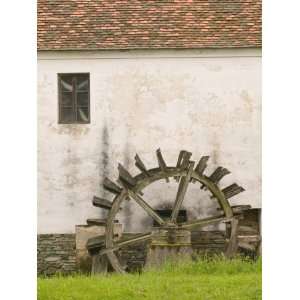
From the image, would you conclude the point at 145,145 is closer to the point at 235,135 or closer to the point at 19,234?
the point at 235,135

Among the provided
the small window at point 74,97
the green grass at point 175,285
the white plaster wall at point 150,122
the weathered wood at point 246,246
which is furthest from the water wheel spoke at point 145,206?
the small window at point 74,97

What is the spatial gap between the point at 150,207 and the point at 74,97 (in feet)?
9.45

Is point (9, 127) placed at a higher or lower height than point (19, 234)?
higher

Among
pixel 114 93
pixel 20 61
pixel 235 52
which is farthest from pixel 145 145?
pixel 20 61

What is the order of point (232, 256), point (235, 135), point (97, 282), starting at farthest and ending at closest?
point (235, 135), point (232, 256), point (97, 282)

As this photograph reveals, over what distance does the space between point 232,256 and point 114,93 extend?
4.14m

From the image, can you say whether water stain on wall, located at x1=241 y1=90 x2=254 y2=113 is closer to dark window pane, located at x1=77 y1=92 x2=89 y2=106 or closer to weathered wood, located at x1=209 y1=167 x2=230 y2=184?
weathered wood, located at x1=209 y1=167 x2=230 y2=184

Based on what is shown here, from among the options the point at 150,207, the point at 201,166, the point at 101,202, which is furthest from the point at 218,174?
the point at 101,202

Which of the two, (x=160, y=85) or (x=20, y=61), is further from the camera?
(x=160, y=85)

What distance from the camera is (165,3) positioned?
20.8 meters

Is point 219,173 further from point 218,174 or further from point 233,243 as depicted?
point 233,243
